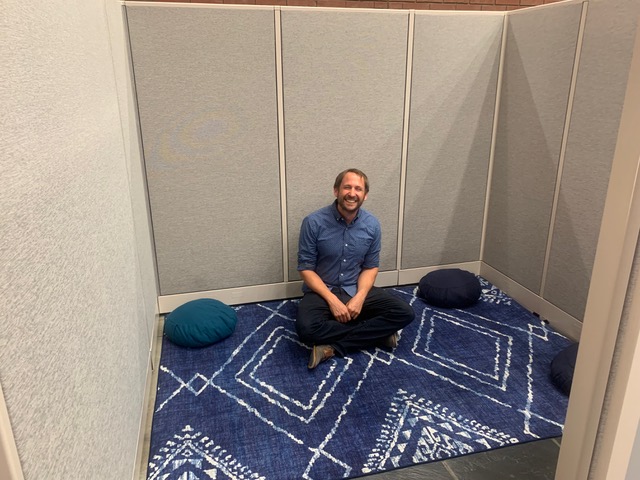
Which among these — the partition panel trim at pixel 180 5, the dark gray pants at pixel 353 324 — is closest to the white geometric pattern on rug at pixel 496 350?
the dark gray pants at pixel 353 324

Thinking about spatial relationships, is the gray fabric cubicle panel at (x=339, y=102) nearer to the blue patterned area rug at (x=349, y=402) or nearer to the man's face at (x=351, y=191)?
the man's face at (x=351, y=191)

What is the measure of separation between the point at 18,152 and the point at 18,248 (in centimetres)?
14

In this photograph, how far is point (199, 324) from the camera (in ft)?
7.91

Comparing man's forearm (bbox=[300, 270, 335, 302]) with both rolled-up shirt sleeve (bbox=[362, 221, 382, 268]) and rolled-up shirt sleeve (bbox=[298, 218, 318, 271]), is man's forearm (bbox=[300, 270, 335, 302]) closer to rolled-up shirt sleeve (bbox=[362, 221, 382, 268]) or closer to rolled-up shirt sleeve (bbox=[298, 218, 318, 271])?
rolled-up shirt sleeve (bbox=[298, 218, 318, 271])

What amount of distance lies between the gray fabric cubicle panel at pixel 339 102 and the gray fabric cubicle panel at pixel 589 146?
93 cm

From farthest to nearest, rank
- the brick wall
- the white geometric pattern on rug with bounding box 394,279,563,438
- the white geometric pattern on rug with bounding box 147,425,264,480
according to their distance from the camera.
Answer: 1. the brick wall
2. the white geometric pattern on rug with bounding box 394,279,563,438
3. the white geometric pattern on rug with bounding box 147,425,264,480

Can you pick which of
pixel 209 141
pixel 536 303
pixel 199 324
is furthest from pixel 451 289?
pixel 209 141

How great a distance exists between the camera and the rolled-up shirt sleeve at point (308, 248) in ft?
8.27

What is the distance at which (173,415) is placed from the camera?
1939mm

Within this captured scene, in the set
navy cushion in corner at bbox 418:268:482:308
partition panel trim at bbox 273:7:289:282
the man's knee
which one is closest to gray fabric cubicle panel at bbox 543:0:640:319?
navy cushion in corner at bbox 418:268:482:308

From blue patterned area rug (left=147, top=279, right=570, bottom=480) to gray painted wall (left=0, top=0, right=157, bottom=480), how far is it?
1.24ft

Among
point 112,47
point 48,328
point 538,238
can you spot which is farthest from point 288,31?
point 48,328

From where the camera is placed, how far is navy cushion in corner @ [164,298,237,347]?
2406mm

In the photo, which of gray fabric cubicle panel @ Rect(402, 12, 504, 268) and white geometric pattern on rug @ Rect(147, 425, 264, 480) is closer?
white geometric pattern on rug @ Rect(147, 425, 264, 480)
